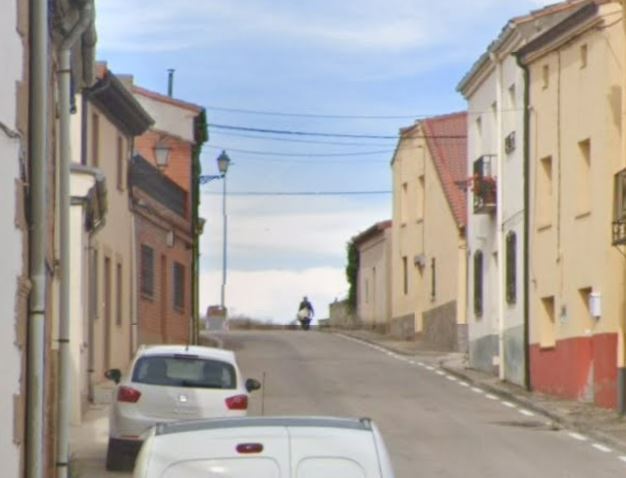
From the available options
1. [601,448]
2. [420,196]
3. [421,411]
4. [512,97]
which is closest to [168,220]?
[512,97]

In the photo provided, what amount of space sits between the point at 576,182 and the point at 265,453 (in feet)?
83.3

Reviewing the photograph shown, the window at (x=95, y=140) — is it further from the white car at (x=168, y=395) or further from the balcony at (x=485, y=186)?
the white car at (x=168, y=395)

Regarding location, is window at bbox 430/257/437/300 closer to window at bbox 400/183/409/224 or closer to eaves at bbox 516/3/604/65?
window at bbox 400/183/409/224

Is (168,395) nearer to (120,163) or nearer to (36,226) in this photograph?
(36,226)

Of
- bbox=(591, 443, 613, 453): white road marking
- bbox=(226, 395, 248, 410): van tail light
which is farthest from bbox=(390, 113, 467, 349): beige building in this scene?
bbox=(226, 395, 248, 410): van tail light

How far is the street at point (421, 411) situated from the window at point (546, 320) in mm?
1703

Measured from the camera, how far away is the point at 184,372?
75.5 feet

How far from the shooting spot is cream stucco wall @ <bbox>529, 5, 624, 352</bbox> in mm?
31984

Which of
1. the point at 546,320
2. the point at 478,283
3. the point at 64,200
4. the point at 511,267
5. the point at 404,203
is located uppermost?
the point at 404,203

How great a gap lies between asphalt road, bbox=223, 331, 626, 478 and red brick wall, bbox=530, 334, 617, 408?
3.95 feet

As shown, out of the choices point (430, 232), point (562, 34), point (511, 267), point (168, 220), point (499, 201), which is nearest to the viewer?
point (562, 34)

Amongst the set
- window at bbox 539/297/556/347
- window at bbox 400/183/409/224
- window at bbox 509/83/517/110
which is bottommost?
window at bbox 539/297/556/347

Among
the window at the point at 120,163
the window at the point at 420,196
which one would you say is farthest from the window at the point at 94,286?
the window at the point at 420,196

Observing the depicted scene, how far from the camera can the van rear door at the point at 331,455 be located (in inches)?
376
